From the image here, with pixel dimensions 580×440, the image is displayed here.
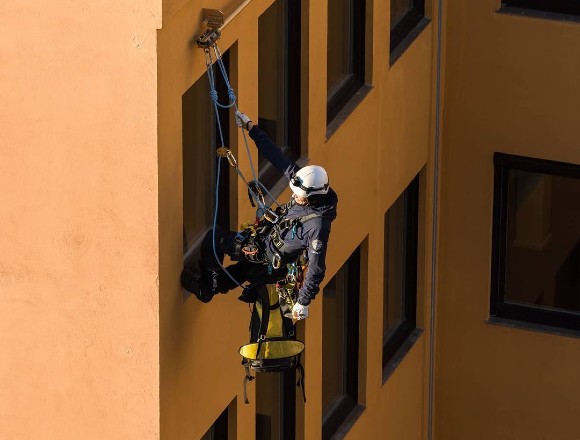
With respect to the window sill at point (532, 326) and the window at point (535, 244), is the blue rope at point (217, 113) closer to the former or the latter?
the window at point (535, 244)

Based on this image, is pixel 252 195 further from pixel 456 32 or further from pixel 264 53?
pixel 456 32

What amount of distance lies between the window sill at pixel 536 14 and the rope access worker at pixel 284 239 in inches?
231

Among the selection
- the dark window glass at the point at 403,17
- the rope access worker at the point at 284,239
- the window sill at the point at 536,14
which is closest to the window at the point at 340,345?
the dark window glass at the point at 403,17

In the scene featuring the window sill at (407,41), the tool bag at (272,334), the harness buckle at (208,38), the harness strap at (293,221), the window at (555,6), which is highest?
the window at (555,6)

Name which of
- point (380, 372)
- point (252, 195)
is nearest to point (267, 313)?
point (252, 195)

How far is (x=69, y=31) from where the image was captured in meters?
13.0

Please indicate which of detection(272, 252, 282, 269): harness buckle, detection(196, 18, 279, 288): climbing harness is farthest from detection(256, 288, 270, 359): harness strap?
detection(272, 252, 282, 269): harness buckle

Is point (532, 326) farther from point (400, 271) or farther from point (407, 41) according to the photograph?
point (407, 41)

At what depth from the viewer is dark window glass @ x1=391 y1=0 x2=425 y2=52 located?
1811 centimetres

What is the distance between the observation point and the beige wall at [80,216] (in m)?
13.0

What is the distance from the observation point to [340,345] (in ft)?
60.0

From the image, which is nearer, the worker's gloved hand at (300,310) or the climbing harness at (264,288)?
the worker's gloved hand at (300,310)

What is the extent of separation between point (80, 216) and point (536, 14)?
280 inches

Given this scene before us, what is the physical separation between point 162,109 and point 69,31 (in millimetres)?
896
